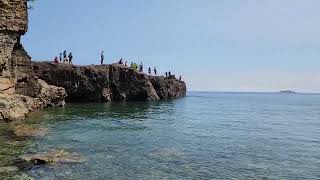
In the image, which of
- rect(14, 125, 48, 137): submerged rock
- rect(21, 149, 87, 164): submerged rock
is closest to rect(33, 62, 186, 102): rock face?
rect(14, 125, 48, 137): submerged rock

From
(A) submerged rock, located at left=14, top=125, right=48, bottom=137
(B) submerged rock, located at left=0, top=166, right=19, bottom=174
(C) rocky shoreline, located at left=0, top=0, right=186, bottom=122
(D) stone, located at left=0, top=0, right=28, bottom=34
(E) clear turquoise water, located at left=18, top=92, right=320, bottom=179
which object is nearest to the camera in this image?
(B) submerged rock, located at left=0, top=166, right=19, bottom=174

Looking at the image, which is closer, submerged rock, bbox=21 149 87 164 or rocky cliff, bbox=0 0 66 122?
submerged rock, bbox=21 149 87 164

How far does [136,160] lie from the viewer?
23.2 metres

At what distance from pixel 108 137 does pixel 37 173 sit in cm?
1264

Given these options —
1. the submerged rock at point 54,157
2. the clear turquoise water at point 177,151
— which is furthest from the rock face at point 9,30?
the submerged rock at point 54,157

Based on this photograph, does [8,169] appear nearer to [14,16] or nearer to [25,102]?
[14,16]

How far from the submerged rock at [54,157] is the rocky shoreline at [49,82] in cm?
1336

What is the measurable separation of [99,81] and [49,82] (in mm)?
9285

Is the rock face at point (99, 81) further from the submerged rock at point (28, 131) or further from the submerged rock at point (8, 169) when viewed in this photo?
the submerged rock at point (8, 169)

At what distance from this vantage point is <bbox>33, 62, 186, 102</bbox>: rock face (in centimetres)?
7262

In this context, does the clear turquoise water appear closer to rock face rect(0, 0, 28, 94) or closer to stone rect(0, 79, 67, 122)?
stone rect(0, 79, 67, 122)

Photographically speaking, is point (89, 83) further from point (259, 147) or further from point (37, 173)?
point (37, 173)

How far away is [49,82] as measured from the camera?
7188 cm

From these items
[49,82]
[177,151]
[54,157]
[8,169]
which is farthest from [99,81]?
[8,169]
